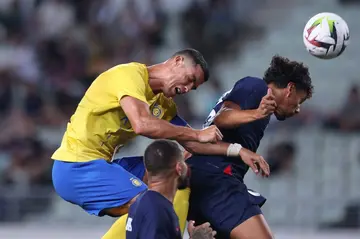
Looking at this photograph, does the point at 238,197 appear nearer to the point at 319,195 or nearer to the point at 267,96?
the point at 267,96

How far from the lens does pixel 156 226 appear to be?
20.7 feet

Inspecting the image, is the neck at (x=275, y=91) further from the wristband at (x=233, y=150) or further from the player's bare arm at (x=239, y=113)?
the wristband at (x=233, y=150)

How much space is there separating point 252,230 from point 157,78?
4.05ft

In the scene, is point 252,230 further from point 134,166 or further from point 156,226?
point 156,226

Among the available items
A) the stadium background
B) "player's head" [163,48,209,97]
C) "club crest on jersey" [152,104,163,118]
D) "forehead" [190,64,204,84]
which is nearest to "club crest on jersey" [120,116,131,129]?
"club crest on jersey" [152,104,163,118]

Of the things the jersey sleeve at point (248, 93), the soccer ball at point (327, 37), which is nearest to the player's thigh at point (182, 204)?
the jersey sleeve at point (248, 93)

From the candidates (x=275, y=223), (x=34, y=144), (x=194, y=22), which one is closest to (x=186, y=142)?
(x=275, y=223)

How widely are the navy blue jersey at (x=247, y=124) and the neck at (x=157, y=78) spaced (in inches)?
16.6

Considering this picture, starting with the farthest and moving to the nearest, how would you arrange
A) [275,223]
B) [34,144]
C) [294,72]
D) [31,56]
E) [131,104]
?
[31,56]
[34,144]
[275,223]
[294,72]
[131,104]

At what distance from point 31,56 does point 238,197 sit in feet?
23.6

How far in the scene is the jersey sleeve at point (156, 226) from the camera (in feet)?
20.7

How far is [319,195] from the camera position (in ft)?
41.1

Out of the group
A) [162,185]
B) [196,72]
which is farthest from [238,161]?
[162,185]

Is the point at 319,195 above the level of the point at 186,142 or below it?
below
